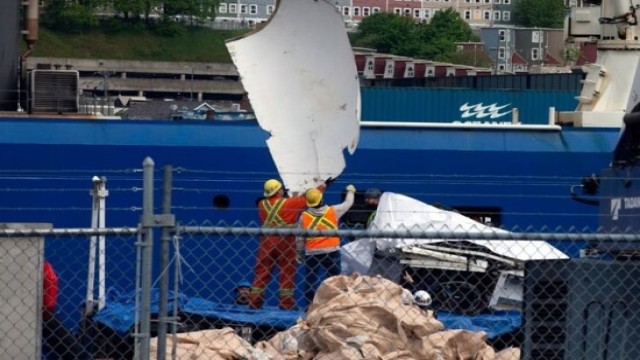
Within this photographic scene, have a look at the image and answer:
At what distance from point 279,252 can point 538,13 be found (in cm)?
11520

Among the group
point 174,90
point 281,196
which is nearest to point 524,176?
point 281,196

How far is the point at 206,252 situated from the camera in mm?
17000

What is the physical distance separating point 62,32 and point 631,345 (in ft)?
310

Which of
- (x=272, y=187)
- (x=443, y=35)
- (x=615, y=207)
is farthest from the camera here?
(x=443, y=35)

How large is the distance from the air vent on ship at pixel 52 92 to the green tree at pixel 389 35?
76.3 m

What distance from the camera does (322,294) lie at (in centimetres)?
1266

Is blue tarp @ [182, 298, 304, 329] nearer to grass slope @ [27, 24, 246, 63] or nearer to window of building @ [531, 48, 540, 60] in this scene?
grass slope @ [27, 24, 246, 63]

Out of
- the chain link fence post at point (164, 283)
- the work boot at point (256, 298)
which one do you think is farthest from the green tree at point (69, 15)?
the chain link fence post at point (164, 283)

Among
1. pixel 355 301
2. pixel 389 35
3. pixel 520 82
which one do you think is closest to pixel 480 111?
pixel 520 82

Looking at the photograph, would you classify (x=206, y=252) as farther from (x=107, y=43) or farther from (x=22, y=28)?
(x=107, y=43)

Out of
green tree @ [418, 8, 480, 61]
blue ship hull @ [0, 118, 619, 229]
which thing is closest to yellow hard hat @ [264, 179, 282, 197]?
blue ship hull @ [0, 118, 619, 229]

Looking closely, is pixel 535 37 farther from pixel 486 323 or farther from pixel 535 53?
pixel 486 323

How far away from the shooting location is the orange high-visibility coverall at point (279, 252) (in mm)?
14938

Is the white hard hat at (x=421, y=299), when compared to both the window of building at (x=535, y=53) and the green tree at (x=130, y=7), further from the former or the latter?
the green tree at (x=130, y=7)
